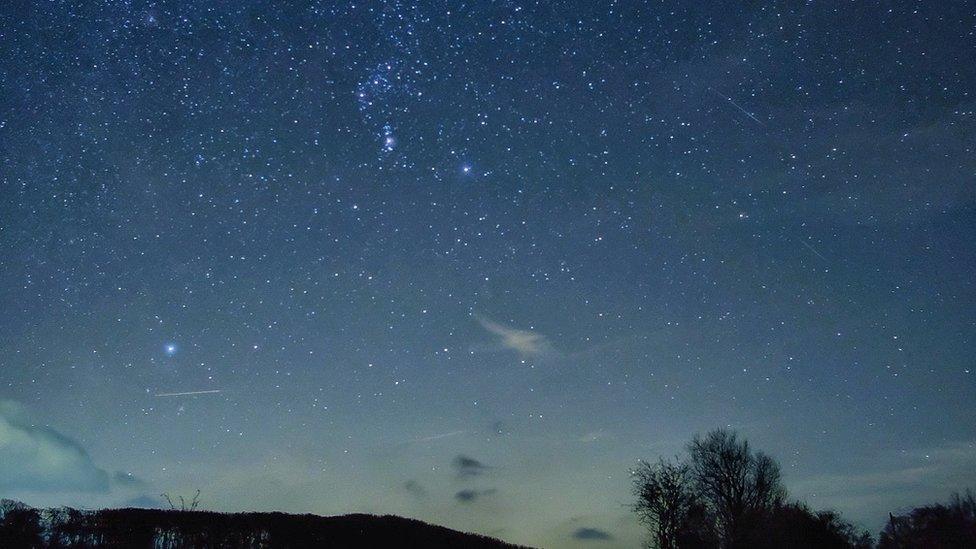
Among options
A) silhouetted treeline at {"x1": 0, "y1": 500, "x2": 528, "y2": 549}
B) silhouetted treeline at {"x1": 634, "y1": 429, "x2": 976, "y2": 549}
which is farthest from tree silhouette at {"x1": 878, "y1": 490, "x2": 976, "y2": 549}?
silhouetted treeline at {"x1": 0, "y1": 500, "x2": 528, "y2": 549}

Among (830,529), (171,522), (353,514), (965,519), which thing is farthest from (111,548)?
(965,519)

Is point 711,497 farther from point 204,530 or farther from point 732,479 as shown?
point 204,530

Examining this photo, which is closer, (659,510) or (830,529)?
(830,529)

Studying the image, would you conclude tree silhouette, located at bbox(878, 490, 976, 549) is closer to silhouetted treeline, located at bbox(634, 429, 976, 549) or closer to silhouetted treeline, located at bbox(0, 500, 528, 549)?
silhouetted treeline, located at bbox(634, 429, 976, 549)

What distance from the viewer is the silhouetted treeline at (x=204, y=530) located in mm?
30859

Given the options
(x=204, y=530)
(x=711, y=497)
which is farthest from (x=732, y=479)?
(x=204, y=530)

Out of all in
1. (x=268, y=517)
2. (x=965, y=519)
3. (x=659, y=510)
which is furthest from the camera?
(x=659, y=510)

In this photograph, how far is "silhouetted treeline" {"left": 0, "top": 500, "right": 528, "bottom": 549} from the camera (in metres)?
30.9

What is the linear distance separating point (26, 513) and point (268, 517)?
1234cm

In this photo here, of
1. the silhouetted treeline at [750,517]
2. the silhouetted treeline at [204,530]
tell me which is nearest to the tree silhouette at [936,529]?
the silhouetted treeline at [750,517]

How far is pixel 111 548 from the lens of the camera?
33.0m

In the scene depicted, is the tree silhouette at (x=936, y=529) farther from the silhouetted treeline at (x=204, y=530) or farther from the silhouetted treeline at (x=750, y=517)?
the silhouetted treeline at (x=204, y=530)

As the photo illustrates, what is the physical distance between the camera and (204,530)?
36.7m

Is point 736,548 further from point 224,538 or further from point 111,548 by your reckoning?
point 111,548
